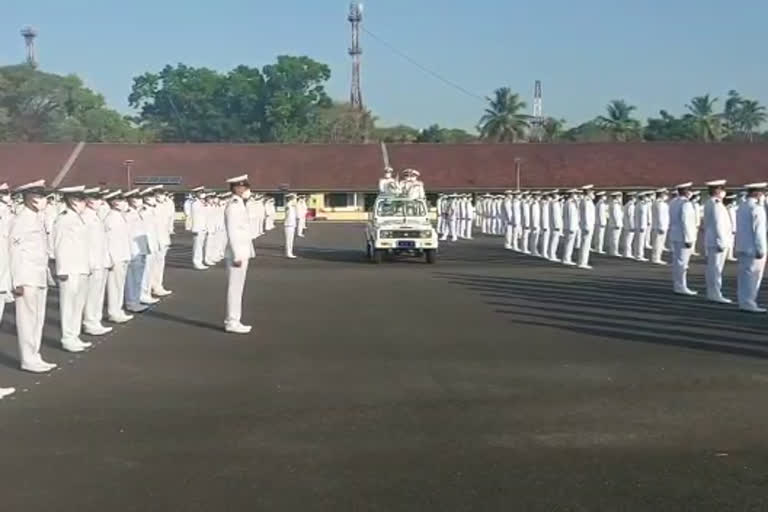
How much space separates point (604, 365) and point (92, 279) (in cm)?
629

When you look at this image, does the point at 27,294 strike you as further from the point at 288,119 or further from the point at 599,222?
the point at 288,119

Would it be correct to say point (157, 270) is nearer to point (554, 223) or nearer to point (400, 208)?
point (400, 208)

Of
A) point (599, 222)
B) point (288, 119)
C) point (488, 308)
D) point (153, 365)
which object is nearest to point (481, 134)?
point (288, 119)

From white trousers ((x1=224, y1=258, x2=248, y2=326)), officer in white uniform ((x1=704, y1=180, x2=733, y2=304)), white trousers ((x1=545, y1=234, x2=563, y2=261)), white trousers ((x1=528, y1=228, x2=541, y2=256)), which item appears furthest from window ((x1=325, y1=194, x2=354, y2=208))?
white trousers ((x1=224, y1=258, x2=248, y2=326))

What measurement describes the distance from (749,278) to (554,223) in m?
11.3

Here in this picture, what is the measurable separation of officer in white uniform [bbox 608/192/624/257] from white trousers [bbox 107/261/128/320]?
53.6 ft

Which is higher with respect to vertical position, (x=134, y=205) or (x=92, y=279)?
(x=134, y=205)

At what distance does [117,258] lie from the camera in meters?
13.0

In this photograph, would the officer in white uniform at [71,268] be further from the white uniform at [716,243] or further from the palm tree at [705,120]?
the palm tree at [705,120]

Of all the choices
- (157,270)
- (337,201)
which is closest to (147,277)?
(157,270)

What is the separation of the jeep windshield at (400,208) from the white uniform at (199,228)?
473cm

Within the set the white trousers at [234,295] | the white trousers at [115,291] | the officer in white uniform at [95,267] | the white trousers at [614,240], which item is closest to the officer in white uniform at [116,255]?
the white trousers at [115,291]

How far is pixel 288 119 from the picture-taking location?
286ft

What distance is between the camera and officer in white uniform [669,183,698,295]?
54.4 ft
